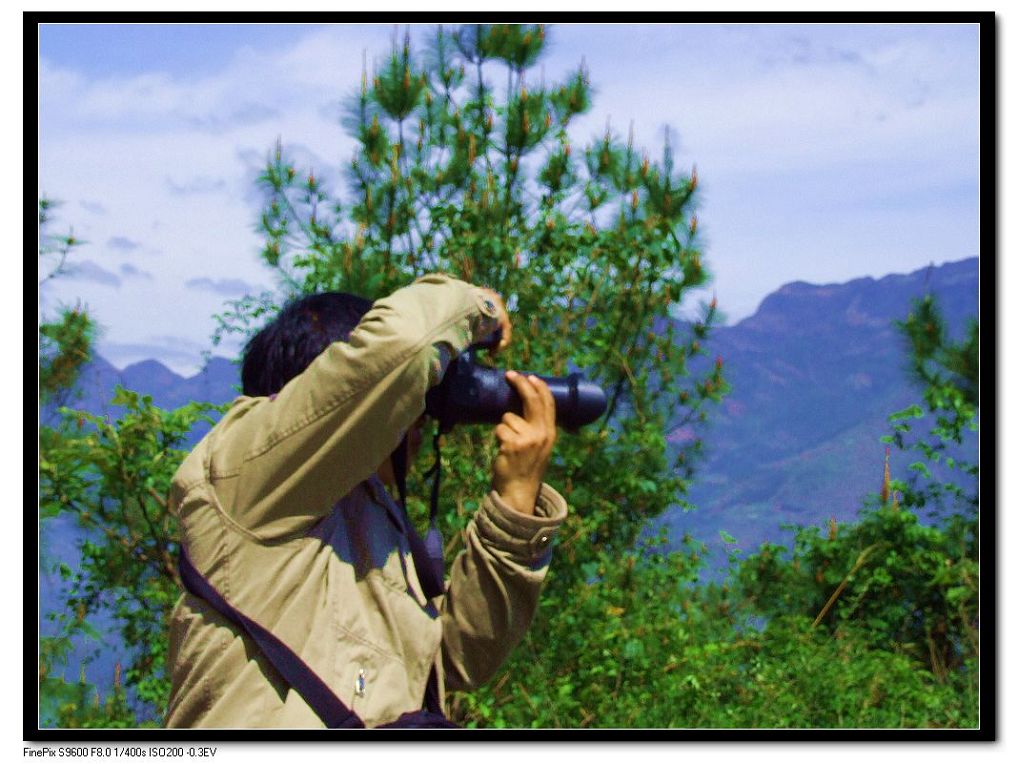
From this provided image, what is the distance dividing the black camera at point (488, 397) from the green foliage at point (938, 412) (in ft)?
10.5

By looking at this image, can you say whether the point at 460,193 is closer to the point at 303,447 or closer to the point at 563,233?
the point at 563,233

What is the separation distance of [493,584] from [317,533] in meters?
0.28

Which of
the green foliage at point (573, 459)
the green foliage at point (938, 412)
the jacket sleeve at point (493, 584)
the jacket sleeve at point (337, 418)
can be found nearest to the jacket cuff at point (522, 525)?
the jacket sleeve at point (493, 584)

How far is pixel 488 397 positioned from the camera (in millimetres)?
1705

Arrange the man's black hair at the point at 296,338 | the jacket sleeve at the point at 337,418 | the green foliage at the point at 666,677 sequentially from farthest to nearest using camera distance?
1. the green foliage at the point at 666,677
2. the man's black hair at the point at 296,338
3. the jacket sleeve at the point at 337,418

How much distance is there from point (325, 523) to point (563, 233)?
278 centimetres

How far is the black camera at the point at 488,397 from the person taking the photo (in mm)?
1688

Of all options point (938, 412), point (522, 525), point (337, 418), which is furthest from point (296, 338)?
point (938, 412)

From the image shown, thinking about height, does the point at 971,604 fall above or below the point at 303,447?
below

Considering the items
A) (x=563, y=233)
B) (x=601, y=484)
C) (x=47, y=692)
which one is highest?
(x=563, y=233)

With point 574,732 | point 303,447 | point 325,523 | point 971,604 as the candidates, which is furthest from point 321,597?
point 971,604

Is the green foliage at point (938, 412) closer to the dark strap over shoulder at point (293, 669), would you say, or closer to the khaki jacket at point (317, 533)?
the khaki jacket at point (317, 533)

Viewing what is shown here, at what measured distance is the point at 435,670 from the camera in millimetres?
1724

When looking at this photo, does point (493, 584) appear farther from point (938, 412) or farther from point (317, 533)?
point (938, 412)
